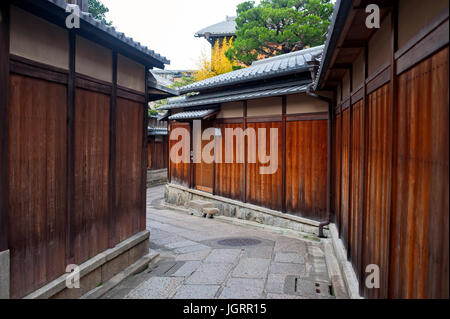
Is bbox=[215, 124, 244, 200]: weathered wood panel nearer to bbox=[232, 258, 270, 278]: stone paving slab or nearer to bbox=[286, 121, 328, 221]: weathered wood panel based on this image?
bbox=[286, 121, 328, 221]: weathered wood panel

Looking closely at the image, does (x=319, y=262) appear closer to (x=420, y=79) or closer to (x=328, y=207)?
(x=328, y=207)

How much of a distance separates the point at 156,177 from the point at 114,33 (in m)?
22.4

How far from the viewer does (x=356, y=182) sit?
6.22 meters

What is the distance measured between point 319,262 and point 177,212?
912 centimetres

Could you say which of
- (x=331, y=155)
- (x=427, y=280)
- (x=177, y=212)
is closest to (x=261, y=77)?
(x=331, y=155)

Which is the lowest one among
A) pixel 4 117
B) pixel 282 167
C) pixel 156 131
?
pixel 282 167

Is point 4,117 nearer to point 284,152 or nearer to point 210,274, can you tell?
point 210,274

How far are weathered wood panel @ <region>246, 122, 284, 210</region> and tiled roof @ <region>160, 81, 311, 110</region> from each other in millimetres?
1059

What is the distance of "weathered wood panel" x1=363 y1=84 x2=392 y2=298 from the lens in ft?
12.9

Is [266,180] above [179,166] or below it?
below

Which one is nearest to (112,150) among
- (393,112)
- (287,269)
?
(287,269)

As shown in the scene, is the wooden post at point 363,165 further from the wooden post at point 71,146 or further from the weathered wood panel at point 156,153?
the weathered wood panel at point 156,153

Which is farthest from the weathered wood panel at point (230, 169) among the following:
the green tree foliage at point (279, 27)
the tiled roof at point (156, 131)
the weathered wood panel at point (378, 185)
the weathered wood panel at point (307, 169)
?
the green tree foliage at point (279, 27)
